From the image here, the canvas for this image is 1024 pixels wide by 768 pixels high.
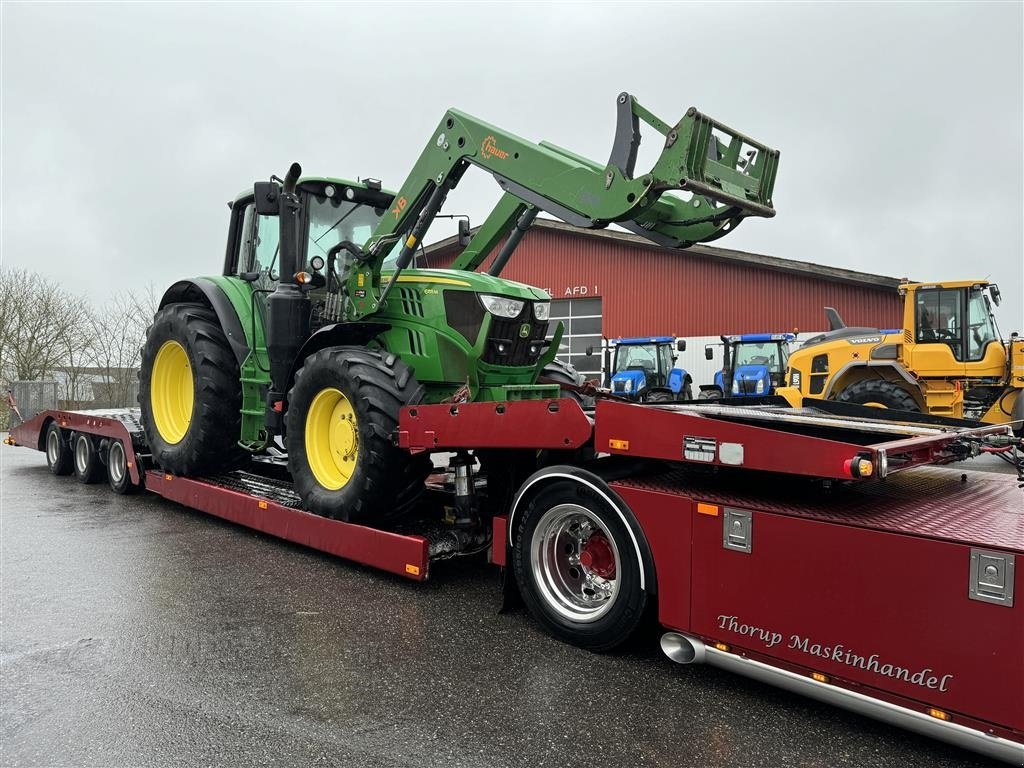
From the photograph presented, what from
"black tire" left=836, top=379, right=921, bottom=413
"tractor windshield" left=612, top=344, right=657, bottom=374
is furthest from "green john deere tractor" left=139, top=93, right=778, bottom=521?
"tractor windshield" left=612, top=344, right=657, bottom=374

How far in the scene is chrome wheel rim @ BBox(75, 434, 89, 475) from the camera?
9.09 meters

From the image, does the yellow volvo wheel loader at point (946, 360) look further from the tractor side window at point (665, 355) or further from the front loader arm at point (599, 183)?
the front loader arm at point (599, 183)

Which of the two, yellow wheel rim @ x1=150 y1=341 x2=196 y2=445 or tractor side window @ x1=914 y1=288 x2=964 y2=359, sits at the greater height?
tractor side window @ x1=914 y1=288 x2=964 y2=359

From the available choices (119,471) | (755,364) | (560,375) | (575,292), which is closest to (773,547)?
(560,375)

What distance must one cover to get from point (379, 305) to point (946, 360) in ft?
30.6

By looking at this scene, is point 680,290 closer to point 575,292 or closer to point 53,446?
point 575,292

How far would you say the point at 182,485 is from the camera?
6.88 meters

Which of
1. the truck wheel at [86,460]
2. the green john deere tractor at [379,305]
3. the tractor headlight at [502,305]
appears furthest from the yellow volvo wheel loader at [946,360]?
the truck wheel at [86,460]

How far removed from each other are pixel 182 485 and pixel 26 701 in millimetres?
3807

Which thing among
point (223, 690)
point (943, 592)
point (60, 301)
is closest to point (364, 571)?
point (223, 690)

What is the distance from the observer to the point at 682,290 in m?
22.0

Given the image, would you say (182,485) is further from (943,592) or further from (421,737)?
(943,592)

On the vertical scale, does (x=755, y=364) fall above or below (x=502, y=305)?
below

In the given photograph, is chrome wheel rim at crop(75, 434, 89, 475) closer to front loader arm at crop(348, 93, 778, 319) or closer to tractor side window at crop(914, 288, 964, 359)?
front loader arm at crop(348, 93, 778, 319)
